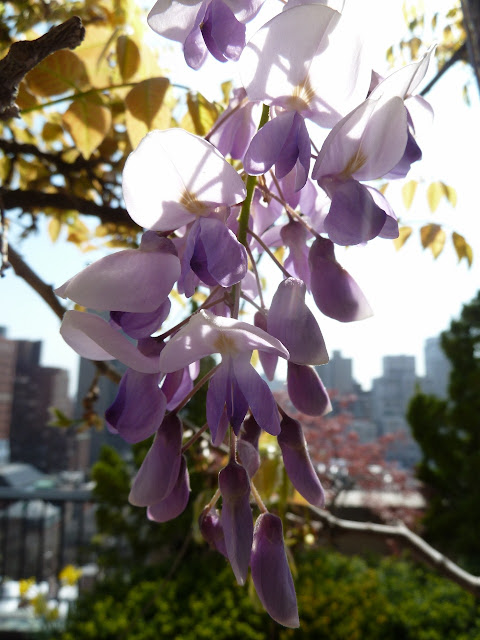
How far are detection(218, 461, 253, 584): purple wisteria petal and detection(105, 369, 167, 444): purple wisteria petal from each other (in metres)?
0.04

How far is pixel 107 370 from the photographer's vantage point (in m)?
0.57

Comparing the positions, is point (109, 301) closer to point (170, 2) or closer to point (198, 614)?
point (170, 2)

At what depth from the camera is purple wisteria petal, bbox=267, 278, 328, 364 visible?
21 cm

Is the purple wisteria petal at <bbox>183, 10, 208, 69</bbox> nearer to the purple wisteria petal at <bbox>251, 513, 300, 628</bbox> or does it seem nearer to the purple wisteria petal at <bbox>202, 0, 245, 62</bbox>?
the purple wisteria petal at <bbox>202, 0, 245, 62</bbox>

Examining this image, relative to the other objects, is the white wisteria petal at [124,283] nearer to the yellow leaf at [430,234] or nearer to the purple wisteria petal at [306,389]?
the purple wisteria petal at [306,389]

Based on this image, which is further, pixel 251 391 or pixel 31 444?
pixel 31 444

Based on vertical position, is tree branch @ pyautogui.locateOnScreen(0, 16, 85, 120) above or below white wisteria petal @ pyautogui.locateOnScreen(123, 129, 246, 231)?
above

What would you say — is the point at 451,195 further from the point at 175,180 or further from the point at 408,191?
the point at 175,180

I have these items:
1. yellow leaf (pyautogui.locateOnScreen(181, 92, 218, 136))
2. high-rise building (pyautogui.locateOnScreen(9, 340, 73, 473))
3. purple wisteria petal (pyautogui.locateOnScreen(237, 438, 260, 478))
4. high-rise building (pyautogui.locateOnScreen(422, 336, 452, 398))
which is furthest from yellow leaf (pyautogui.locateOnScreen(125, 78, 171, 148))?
high-rise building (pyautogui.locateOnScreen(422, 336, 452, 398))

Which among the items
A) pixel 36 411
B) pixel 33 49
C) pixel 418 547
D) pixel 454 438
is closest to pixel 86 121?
pixel 33 49

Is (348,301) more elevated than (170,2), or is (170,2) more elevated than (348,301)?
(170,2)

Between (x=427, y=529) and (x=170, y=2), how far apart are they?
5634mm

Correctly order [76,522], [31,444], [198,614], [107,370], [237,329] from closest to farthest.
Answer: [237,329] → [107,370] → [198,614] → [76,522] → [31,444]

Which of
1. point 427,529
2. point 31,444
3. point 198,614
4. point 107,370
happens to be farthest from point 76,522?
point 107,370
